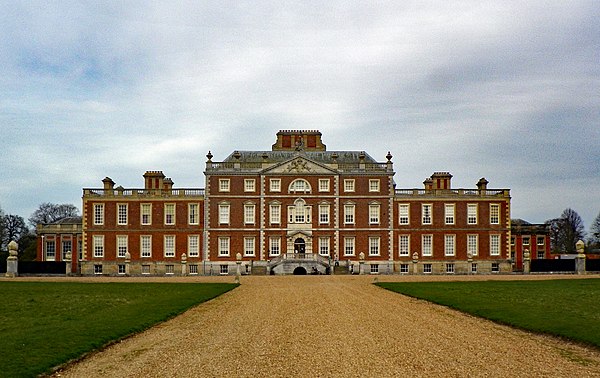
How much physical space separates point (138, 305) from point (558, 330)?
1262 cm

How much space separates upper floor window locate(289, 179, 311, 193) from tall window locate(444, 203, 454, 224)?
1125 cm

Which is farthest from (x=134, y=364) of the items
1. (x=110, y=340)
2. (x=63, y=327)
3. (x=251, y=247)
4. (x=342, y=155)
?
(x=342, y=155)

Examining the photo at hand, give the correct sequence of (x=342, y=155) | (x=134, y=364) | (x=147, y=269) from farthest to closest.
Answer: (x=342, y=155), (x=147, y=269), (x=134, y=364)

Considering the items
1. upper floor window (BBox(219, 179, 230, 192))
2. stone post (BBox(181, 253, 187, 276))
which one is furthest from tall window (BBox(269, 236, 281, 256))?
stone post (BBox(181, 253, 187, 276))

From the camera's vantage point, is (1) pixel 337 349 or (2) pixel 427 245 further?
(2) pixel 427 245

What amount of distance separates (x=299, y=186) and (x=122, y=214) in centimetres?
1430

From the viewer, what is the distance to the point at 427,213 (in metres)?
55.4

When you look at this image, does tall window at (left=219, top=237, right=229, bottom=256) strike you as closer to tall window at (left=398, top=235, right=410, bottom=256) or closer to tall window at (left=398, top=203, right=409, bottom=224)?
tall window at (left=398, top=235, right=410, bottom=256)

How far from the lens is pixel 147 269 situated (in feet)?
177

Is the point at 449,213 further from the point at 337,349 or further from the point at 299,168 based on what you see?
the point at 337,349

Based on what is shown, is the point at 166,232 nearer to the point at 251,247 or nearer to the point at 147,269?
the point at 147,269

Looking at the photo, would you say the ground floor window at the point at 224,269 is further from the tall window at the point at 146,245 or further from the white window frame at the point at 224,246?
the tall window at the point at 146,245

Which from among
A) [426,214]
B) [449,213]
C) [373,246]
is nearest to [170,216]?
[373,246]

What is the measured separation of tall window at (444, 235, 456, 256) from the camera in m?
55.2
